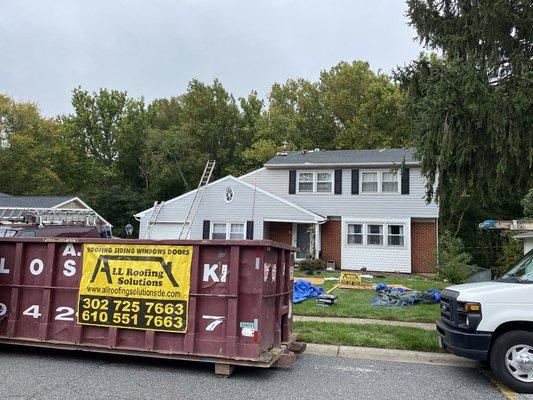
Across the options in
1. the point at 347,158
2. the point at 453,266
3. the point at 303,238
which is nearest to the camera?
the point at 453,266

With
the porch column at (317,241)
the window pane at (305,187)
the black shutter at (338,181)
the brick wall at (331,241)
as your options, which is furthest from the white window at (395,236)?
the window pane at (305,187)

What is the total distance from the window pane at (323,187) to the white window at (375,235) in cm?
286

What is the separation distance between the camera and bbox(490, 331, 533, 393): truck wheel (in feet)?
18.8

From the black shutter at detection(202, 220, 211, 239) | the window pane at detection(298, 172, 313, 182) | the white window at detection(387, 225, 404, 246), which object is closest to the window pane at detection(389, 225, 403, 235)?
the white window at detection(387, 225, 404, 246)

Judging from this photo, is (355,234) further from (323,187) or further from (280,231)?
(280,231)

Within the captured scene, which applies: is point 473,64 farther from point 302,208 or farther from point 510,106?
point 302,208

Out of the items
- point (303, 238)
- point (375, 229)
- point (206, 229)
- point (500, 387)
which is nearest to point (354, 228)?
point (375, 229)

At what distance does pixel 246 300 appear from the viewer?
6.20 metres

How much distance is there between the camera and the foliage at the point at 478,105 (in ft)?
30.3

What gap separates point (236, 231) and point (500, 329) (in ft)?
62.6

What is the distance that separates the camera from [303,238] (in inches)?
969

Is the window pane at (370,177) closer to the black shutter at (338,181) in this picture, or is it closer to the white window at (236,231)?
the black shutter at (338,181)

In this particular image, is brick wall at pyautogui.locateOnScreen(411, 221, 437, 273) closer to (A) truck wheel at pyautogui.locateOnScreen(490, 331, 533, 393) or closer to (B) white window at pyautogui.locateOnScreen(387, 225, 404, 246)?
(B) white window at pyautogui.locateOnScreen(387, 225, 404, 246)

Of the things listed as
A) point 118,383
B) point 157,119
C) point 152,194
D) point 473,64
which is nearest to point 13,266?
point 118,383
